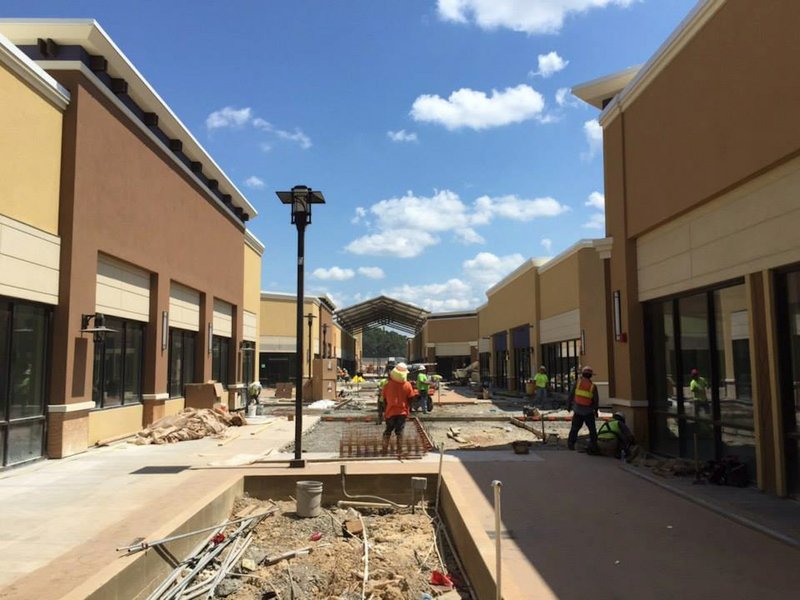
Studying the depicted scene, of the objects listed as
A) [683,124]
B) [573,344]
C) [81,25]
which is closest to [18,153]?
[81,25]

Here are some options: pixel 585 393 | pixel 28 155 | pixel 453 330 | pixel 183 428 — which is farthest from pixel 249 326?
pixel 453 330

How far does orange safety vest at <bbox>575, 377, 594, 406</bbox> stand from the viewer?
12.2 metres

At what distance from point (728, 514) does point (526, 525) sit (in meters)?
2.28

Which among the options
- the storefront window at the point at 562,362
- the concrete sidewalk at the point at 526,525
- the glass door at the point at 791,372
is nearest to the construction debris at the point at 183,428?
the concrete sidewalk at the point at 526,525

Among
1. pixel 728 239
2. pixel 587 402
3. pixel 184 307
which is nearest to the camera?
pixel 728 239

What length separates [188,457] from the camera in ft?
40.6

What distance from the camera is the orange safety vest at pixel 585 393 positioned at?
12.2 metres

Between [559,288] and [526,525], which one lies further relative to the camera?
[559,288]

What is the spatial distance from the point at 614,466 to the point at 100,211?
1130cm

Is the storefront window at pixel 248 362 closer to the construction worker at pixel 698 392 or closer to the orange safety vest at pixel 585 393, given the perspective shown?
the orange safety vest at pixel 585 393

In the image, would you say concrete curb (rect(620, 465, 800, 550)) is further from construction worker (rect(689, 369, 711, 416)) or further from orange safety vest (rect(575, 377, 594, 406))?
orange safety vest (rect(575, 377, 594, 406))

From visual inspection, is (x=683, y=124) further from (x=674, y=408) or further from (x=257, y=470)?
(x=257, y=470)

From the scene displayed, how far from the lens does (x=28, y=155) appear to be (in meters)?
11.2

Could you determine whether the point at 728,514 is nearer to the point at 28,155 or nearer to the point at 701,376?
the point at 701,376
